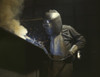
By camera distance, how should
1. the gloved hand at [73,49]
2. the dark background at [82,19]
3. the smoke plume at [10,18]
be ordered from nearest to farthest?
the smoke plume at [10,18] < the gloved hand at [73,49] < the dark background at [82,19]

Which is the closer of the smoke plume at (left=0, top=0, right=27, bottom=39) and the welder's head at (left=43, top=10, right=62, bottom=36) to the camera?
the smoke plume at (left=0, top=0, right=27, bottom=39)

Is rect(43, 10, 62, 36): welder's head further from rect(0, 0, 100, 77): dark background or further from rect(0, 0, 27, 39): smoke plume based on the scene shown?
rect(0, 0, 100, 77): dark background

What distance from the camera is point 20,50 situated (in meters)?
2.39

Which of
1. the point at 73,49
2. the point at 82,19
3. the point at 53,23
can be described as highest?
the point at 82,19

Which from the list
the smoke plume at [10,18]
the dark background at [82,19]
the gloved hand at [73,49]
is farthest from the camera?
the dark background at [82,19]

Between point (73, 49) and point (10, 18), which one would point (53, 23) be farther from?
point (10, 18)

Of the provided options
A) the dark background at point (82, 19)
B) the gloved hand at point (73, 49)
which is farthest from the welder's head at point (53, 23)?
the dark background at point (82, 19)

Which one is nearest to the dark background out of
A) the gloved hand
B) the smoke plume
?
the smoke plume

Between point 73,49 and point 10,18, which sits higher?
point 10,18

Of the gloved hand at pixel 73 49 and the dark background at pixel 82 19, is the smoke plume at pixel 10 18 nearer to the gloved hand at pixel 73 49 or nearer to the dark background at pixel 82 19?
the dark background at pixel 82 19

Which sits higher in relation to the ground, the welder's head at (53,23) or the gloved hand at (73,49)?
the welder's head at (53,23)

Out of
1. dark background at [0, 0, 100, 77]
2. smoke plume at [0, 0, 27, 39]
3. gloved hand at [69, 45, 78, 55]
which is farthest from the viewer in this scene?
dark background at [0, 0, 100, 77]

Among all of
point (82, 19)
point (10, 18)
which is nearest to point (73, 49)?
point (82, 19)

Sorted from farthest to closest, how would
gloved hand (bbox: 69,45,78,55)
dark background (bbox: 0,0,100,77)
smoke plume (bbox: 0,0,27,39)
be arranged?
dark background (bbox: 0,0,100,77), gloved hand (bbox: 69,45,78,55), smoke plume (bbox: 0,0,27,39)
